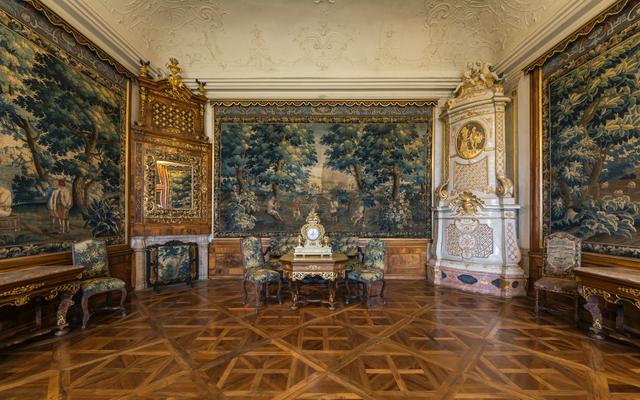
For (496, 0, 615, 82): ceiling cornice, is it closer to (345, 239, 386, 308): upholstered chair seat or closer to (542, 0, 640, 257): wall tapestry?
(542, 0, 640, 257): wall tapestry

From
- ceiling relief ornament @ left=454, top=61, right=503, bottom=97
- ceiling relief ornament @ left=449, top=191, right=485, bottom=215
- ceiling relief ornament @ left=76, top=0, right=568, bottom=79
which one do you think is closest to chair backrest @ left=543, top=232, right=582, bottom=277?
ceiling relief ornament @ left=449, top=191, right=485, bottom=215

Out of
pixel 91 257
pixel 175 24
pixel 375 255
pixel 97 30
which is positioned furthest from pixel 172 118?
pixel 375 255

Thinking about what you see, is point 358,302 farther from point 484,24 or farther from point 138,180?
point 484,24

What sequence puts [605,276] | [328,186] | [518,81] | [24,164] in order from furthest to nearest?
1. [328,186]
2. [518,81]
3. [24,164]
4. [605,276]

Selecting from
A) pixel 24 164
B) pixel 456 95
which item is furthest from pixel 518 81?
pixel 24 164

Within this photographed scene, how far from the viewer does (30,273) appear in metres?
3.13

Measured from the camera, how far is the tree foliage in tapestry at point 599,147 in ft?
11.6

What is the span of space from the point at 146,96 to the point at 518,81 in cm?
815

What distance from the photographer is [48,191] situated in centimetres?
382

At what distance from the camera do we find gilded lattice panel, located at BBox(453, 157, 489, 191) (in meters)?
5.46

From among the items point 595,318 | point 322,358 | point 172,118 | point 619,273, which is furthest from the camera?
point 172,118

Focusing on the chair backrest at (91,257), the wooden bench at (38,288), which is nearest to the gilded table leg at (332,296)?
the wooden bench at (38,288)

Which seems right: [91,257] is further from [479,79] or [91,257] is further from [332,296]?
[479,79]

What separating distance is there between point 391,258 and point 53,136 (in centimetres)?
690
